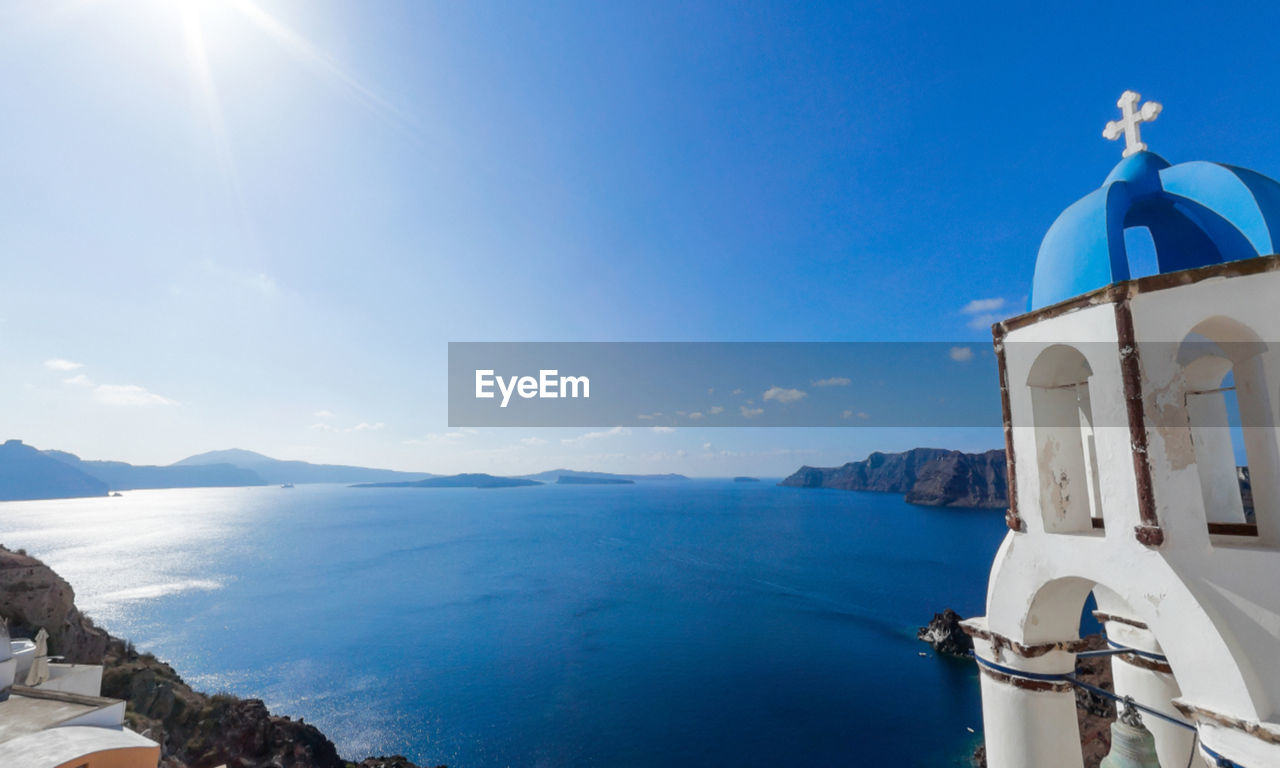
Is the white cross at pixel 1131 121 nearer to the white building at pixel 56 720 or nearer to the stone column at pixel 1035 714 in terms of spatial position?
the stone column at pixel 1035 714

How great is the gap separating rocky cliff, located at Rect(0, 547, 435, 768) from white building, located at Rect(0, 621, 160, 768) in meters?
7.72

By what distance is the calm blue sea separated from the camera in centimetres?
3041

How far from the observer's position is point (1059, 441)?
6.02 meters

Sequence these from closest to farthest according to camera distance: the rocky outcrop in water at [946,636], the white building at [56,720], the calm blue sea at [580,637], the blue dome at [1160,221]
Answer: the blue dome at [1160,221] → the white building at [56,720] → the calm blue sea at [580,637] → the rocky outcrop in water at [946,636]

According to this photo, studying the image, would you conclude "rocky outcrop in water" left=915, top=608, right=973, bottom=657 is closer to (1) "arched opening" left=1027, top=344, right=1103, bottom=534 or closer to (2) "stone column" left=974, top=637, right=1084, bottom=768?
(2) "stone column" left=974, top=637, right=1084, bottom=768

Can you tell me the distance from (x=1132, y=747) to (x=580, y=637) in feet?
148

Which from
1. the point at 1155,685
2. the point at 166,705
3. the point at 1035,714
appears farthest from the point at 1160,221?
the point at 166,705

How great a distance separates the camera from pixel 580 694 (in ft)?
116

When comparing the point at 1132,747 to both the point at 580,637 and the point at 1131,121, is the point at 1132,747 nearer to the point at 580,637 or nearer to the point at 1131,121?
the point at 1131,121

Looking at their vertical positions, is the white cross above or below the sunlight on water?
above

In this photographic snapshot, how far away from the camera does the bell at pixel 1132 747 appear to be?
582 cm

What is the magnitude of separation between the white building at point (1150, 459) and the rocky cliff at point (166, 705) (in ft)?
92.3

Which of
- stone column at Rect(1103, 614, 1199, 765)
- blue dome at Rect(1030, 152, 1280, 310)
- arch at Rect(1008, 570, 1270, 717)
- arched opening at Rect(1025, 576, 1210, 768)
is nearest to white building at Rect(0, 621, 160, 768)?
arched opening at Rect(1025, 576, 1210, 768)

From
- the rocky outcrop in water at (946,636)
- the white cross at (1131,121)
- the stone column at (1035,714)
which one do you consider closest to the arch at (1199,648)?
the stone column at (1035,714)
